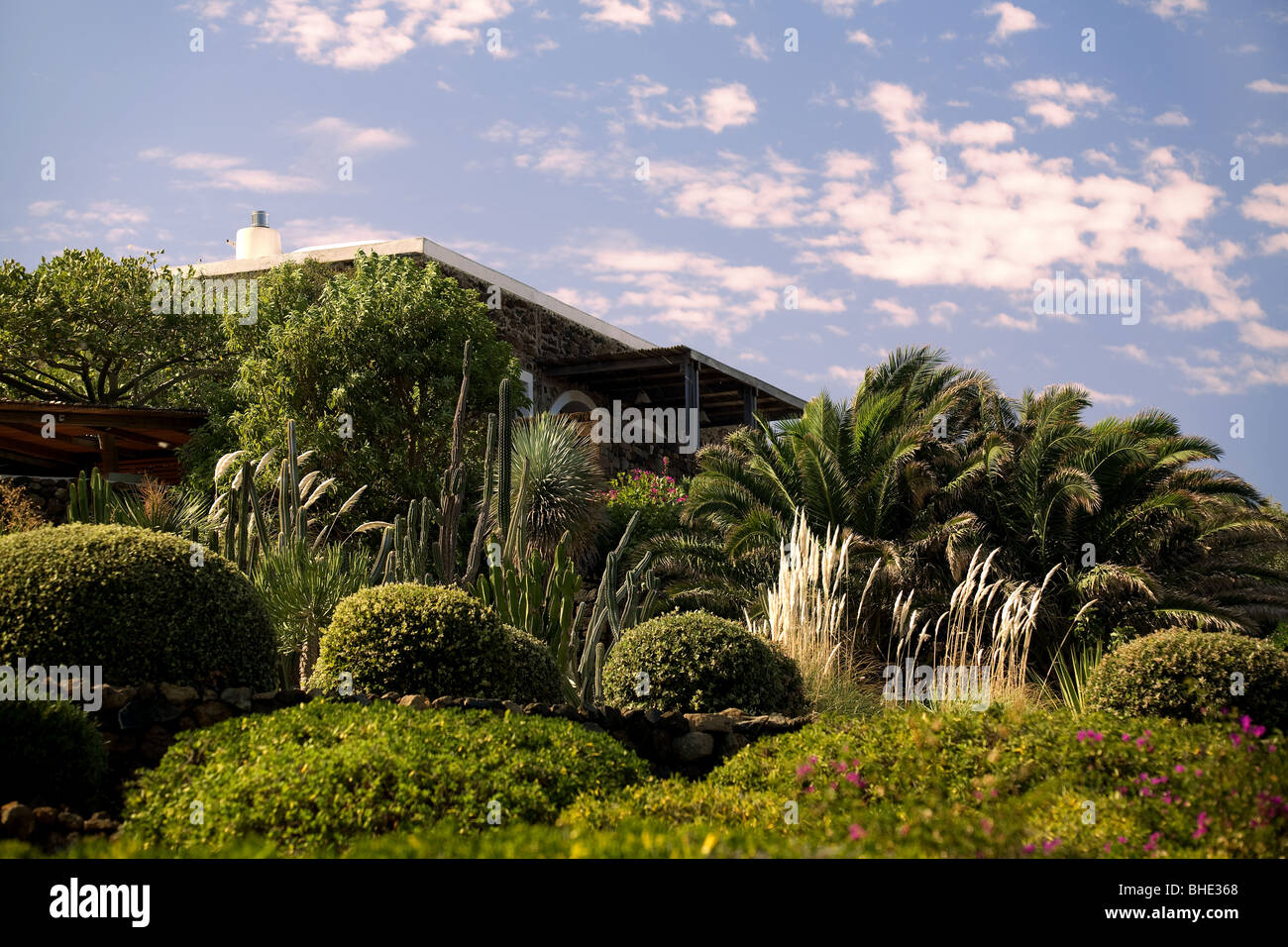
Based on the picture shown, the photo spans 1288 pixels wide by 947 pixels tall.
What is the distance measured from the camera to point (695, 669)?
738cm

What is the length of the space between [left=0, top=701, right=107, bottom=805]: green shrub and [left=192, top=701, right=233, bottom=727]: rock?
664mm

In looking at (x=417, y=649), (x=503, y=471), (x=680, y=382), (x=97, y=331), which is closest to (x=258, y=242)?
(x=97, y=331)

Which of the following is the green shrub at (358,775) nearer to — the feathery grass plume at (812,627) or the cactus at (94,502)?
the feathery grass plume at (812,627)

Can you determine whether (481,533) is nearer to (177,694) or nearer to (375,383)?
(177,694)

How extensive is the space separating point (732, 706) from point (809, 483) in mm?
7588

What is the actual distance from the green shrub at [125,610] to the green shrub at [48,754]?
76 cm

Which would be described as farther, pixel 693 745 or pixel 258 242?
pixel 258 242

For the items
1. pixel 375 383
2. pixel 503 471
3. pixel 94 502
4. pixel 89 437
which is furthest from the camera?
pixel 89 437

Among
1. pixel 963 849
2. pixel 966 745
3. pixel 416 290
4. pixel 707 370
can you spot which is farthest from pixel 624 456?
pixel 963 849

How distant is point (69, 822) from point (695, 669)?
385cm

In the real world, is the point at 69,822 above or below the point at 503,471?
below

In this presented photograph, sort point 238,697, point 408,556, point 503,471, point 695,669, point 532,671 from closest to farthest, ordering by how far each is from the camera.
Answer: point 238,697 < point 532,671 < point 695,669 < point 408,556 < point 503,471

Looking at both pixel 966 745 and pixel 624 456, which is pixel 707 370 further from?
pixel 966 745
